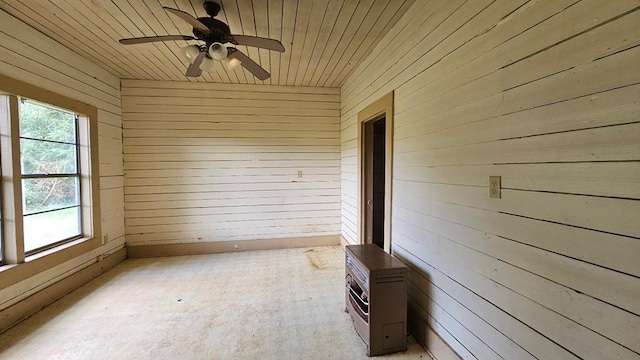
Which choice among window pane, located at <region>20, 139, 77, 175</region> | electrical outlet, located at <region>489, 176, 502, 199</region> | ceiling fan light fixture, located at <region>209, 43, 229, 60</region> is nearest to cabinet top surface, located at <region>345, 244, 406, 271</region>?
electrical outlet, located at <region>489, 176, 502, 199</region>

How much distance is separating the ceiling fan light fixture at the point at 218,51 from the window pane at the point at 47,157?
6.73 ft

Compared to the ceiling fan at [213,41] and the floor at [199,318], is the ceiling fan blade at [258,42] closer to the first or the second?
the ceiling fan at [213,41]

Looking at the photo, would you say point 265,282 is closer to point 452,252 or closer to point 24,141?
point 452,252

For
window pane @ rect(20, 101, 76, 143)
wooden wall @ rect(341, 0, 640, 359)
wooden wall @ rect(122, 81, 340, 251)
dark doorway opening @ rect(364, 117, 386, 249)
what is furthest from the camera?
wooden wall @ rect(122, 81, 340, 251)

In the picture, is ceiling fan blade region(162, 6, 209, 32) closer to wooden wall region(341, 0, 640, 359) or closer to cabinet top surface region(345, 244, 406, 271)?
wooden wall region(341, 0, 640, 359)

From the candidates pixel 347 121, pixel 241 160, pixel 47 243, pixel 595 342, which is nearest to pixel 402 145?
pixel 595 342

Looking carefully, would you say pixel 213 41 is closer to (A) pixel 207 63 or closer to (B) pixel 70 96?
(A) pixel 207 63

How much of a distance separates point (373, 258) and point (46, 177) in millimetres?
3443

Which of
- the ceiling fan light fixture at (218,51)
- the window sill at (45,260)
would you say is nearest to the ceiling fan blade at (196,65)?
the ceiling fan light fixture at (218,51)

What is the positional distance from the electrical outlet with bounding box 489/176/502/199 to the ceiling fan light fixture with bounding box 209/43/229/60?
2.16 meters

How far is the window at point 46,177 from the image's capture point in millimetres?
2410

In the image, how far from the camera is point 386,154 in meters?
2.74

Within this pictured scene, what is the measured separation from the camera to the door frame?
2650mm

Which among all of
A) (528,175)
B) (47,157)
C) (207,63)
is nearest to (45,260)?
(47,157)
